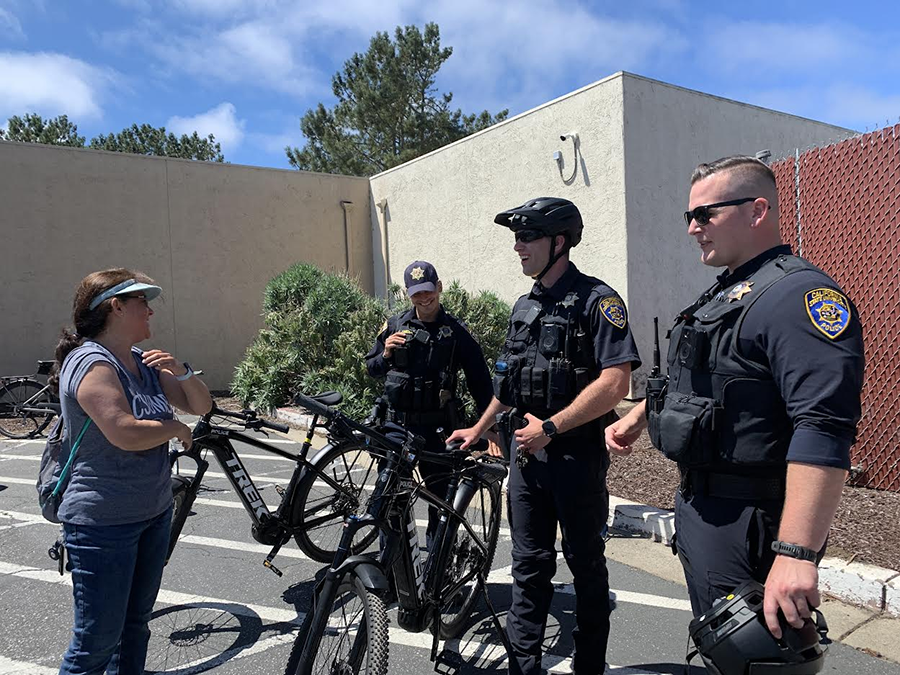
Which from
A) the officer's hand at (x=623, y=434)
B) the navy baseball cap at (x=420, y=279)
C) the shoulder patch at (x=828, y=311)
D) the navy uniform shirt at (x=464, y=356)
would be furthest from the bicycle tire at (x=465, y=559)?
the shoulder patch at (x=828, y=311)

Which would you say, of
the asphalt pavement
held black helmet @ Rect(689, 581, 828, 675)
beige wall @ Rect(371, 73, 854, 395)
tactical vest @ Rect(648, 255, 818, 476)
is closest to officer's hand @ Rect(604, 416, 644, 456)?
tactical vest @ Rect(648, 255, 818, 476)

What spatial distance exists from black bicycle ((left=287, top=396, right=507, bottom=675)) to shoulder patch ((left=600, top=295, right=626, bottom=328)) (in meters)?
1.00

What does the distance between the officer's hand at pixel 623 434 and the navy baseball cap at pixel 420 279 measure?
166 cm

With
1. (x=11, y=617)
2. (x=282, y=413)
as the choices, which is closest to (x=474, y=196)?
(x=282, y=413)

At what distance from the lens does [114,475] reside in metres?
2.39

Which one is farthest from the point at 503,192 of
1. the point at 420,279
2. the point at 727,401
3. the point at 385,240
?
the point at 727,401

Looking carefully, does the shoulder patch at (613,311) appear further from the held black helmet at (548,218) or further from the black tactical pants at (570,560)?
the black tactical pants at (570,560)

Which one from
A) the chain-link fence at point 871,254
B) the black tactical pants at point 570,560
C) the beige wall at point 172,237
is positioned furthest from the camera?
the beige wall at point 172,237

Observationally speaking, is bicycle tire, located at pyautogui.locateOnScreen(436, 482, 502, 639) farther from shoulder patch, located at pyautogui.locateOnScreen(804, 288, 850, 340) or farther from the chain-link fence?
the chain-link fence

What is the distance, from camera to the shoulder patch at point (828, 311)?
5.57ft

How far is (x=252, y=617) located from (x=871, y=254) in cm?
519

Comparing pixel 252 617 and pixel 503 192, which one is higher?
pixel 503 192

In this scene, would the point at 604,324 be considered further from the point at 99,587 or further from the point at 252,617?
the point at 252,617

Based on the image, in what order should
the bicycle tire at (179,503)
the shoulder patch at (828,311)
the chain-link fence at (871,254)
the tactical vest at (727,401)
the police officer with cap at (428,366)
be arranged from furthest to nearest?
the chain-link fence at (871,254), the police officer with cap at (428,366), the bicycle tire at (179,503), the tactical vest at (727,401), the shoulder patch at (828,311)
